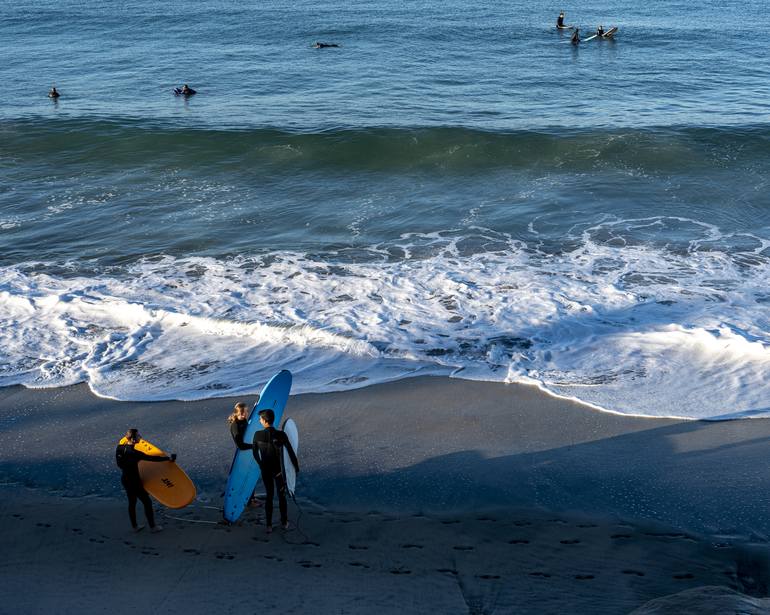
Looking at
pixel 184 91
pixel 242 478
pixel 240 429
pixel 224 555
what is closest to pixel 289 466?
pixel 242 478

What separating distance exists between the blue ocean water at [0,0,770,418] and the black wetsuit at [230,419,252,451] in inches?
93.4

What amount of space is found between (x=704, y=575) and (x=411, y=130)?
19043mm

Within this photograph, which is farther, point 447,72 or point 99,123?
point 447,72

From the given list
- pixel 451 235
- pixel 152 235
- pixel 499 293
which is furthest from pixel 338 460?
pixel 152 235

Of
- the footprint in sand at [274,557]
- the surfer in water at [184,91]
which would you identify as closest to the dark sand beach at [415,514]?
the footprint in sand at [274,557]

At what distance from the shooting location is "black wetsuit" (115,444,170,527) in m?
7.32

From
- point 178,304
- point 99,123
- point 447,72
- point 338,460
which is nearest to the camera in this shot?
point 338,460

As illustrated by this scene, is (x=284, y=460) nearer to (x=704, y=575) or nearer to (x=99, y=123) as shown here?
(x=704, y=575)

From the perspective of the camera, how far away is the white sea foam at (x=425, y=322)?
33.9 ft

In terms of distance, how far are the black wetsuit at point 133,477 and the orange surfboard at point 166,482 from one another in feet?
0.31

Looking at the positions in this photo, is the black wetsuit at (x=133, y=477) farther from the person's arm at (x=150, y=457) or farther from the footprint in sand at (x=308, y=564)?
the footprint in sand at (x=308, y=564)

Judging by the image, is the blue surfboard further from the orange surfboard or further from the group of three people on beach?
the orange surfboard

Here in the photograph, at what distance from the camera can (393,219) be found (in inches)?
698

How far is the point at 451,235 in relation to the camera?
16.5 meters
